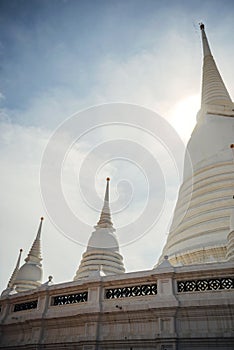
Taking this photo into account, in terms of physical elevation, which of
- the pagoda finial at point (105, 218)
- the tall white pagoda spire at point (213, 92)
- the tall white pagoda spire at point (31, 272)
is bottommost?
the tall white pagoda spire at point (31, 272)

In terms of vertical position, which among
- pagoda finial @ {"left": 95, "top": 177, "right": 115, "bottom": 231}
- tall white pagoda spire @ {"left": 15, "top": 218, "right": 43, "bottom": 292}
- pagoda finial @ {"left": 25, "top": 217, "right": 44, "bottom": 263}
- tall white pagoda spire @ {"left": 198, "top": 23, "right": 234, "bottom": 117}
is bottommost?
tall white pagoda spire @ {"left": 15, "top": 218, "right": 43, "bottom": 292}

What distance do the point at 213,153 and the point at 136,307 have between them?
15.7 meters

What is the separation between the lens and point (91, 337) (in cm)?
1129

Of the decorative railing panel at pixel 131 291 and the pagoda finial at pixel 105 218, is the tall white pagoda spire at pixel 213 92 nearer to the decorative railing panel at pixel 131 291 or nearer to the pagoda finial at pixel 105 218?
the pagoda finial at pixel 105 218

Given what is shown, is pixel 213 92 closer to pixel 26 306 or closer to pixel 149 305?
pixel 149 305

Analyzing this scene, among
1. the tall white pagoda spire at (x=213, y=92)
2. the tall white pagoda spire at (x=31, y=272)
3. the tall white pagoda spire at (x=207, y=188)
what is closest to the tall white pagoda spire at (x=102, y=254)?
the tall white pagoda spire at (x=31, y=272)

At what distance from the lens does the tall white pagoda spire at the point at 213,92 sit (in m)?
26.6

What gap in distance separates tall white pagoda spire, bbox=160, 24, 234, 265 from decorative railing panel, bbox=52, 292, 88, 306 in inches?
285

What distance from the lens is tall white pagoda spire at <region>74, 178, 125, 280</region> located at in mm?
23656

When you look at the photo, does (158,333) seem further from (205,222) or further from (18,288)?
(18,288)

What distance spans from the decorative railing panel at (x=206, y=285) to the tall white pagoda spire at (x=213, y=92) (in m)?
18.3

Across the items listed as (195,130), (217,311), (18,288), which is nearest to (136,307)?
(217,311)

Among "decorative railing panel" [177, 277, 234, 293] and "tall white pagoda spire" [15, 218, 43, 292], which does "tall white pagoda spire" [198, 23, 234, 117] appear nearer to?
"decorative railing panel" [177, 277, 234, 293]

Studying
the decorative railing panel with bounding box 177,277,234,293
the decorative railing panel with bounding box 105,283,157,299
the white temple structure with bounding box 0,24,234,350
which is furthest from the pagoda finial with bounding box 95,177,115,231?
the decorative railing panel with bounding box 177,277,234,293
